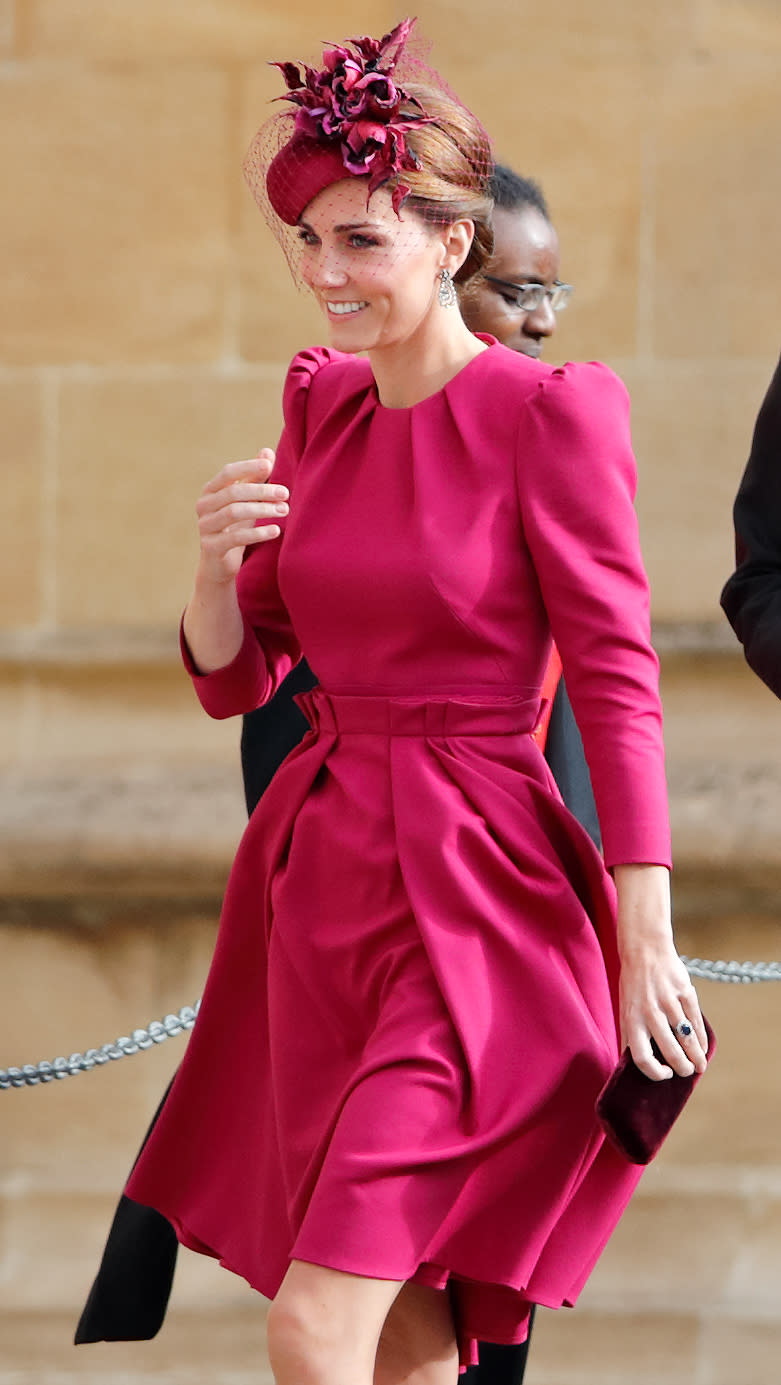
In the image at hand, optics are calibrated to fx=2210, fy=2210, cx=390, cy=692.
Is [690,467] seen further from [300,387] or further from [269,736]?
[300,387]

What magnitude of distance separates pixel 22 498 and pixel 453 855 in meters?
2.54

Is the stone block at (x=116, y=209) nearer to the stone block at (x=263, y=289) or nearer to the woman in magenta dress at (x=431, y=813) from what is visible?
the stone block at (x=263, y=289)

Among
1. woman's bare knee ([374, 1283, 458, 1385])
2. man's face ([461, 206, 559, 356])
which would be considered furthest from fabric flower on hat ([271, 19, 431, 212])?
woman's bare knee ([374, 1283, 458, 1385])

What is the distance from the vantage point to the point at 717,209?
456 cm

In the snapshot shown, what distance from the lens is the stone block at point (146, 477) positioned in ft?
15.4

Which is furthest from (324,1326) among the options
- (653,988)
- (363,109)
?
(363,109)

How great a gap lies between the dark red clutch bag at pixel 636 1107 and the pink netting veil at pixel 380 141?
97cm

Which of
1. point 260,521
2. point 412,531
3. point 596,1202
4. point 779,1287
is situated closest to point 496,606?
point 412,531

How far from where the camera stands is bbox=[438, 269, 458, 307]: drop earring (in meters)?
2.53

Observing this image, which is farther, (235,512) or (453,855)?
(235,512)

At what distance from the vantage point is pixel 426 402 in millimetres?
2514

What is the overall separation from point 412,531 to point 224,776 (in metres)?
2.22

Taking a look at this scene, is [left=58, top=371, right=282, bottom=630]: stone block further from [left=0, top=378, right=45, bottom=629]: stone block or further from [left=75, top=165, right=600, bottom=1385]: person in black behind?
[left=75, top=165, right=600, bottom=1385]: person in black behind

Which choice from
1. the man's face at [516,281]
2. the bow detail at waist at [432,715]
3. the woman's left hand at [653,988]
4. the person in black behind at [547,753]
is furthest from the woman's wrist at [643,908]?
the man's face at [516,281]
